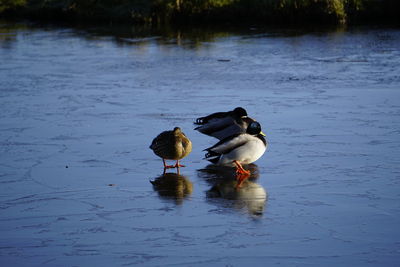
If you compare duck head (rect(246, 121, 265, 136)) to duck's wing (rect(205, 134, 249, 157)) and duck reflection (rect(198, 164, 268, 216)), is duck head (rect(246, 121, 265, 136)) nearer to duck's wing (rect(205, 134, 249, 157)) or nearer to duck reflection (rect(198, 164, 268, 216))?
duck's wing (rect(205, 134, 249, 157))

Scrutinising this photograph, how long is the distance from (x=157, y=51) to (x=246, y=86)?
5181 mm

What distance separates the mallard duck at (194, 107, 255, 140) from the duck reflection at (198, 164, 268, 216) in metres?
0.64

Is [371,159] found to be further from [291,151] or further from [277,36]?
[277,36]

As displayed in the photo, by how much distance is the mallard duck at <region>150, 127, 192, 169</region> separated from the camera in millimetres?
7086

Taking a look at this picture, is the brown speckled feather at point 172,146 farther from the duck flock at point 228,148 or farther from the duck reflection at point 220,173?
the duck reflection at point 220,173

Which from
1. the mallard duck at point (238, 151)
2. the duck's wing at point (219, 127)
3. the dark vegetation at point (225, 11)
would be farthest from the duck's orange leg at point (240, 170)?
the dark vegetation at point (225, 11)

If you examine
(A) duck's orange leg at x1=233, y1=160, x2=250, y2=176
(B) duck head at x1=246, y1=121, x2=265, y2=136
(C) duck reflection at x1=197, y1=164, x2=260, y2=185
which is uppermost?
(B) duck head at x1=246, y1=121, x2=265, y2=136

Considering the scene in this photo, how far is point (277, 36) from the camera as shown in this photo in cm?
1888

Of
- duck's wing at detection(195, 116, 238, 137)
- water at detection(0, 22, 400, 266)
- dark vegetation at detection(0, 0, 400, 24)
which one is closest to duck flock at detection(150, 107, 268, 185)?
water at detection(0, 22, 400, 266)

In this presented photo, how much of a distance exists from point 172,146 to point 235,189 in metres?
0.86

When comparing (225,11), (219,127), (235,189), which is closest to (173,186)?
(235,189)

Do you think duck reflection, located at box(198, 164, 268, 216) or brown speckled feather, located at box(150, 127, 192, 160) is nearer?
duck reflection, located at box(198, 164, 268, 216)

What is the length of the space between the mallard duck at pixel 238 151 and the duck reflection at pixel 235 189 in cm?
12

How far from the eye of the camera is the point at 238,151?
6.98m
